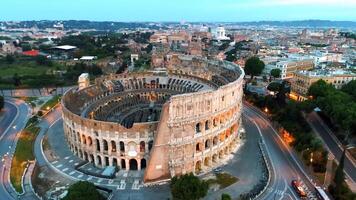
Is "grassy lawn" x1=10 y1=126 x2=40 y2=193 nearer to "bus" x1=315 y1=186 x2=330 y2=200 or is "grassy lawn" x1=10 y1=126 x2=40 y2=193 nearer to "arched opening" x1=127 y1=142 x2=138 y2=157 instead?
"arched opening" x1=127 y1=142 x2=138 y2=157

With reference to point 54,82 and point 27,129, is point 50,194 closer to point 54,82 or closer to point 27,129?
point 27,129

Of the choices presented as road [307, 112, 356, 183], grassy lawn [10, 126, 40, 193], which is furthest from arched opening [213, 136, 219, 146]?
grassy lawn [10, 126, 40, 193]

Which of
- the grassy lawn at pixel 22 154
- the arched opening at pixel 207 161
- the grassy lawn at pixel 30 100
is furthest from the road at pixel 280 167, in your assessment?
the grassy lawn at pixel 30 100

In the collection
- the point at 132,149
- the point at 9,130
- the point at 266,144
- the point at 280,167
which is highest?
the point at 132,149

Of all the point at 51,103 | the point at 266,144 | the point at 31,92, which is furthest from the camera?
the point at 31,92

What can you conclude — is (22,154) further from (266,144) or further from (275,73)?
(275,73)

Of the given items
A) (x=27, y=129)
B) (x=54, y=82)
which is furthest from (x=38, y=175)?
(x=54, y=82)

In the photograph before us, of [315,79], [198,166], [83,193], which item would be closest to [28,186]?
[83,193]
